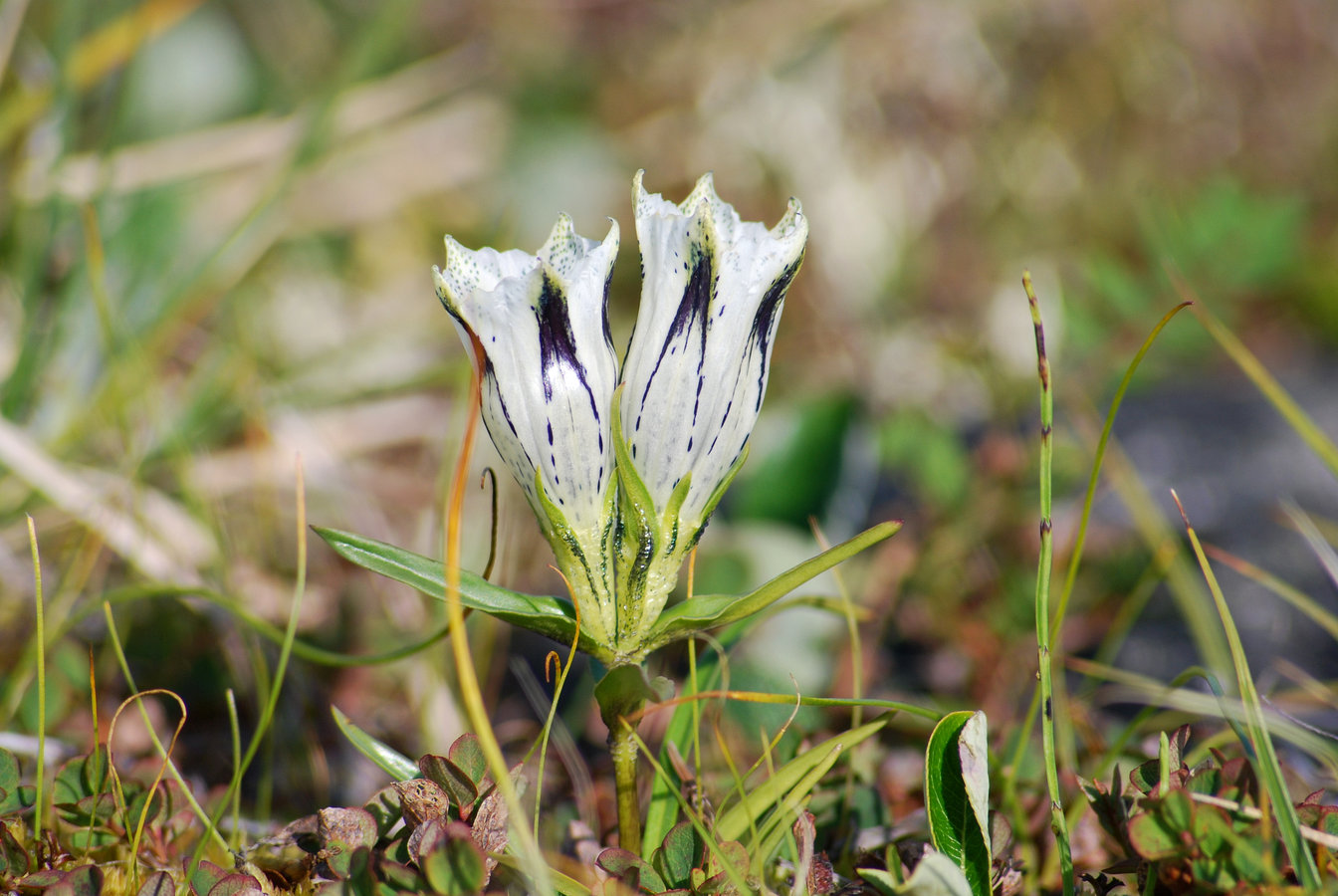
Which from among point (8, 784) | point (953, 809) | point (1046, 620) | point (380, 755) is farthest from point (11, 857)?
point (1046, 620)

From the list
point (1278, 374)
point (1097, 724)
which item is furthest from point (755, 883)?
point (1278, 374)

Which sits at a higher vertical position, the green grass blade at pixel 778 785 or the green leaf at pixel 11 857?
the green leaf at pixel 11 857

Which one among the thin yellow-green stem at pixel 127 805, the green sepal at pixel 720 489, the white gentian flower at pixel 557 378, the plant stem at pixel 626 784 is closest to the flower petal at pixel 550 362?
the white gentian flower at pixel 557 378

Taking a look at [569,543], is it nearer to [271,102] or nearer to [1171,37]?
[271,102]

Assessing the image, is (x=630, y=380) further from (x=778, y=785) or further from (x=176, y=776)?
(x=176, y=776)

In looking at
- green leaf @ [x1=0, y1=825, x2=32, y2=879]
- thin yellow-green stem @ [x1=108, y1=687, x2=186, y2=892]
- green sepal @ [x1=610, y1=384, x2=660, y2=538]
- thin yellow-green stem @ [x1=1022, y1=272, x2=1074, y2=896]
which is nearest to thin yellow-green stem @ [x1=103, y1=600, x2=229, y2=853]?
thin yellow-green stem @ [x1=108, y1=687, x2=186, y2=892]

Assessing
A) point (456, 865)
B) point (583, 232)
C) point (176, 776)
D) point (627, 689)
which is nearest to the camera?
point (456, 865)

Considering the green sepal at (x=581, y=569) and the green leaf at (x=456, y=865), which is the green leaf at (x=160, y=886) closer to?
the green leaf at (x=456, y=865)
